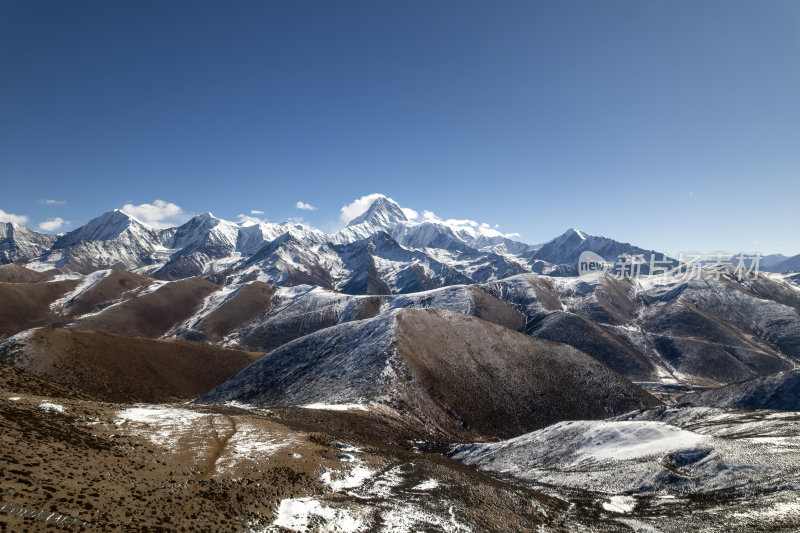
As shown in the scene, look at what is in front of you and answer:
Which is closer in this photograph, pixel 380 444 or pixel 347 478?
pixel 347 478

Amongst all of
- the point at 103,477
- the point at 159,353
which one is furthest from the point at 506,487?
the point at 159,353

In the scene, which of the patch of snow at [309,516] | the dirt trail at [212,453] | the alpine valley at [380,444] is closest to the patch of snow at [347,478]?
the alpine valley at [380,444]

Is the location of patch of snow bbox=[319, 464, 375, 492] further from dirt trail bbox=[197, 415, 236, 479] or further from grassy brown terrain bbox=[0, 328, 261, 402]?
grassy brown terrain bbox=[0, 328, 261, 402]

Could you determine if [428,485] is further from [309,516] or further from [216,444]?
[216,444]

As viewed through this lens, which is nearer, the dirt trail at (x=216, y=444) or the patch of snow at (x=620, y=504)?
the dirt trail at (x=216, y=444)

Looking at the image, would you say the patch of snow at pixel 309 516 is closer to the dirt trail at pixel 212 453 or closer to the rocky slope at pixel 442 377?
the dirt trail at pixel 212 453

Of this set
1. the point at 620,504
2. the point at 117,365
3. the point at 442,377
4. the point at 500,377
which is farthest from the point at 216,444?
the point at 117,365

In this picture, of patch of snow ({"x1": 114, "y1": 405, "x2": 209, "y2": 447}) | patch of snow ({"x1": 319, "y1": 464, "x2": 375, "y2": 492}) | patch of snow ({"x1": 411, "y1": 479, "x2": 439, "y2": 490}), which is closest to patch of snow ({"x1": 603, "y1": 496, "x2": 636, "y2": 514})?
patch of snow ({"x1": 411, "y1": 479, "x2": 439, "y2": 490})

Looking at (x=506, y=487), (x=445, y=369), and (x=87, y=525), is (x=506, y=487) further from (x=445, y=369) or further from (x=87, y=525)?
(x=445, y=369)
